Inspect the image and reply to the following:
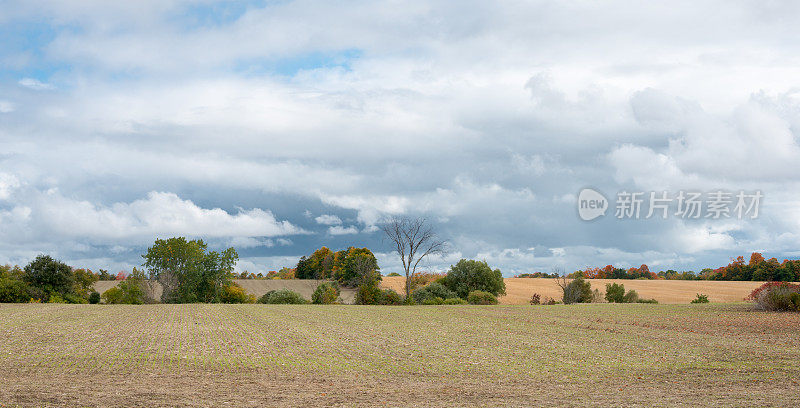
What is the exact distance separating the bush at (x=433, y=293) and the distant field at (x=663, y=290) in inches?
239

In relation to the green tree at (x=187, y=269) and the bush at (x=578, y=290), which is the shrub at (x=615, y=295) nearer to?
the bush at (x=578, y=290)

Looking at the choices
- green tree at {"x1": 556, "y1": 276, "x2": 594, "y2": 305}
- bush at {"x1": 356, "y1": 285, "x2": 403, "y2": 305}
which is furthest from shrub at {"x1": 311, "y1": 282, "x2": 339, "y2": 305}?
green tree at {"x1": 556, "y1": 276, "x2": 594, "y2": 305}

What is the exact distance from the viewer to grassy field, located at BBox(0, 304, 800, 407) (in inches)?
462

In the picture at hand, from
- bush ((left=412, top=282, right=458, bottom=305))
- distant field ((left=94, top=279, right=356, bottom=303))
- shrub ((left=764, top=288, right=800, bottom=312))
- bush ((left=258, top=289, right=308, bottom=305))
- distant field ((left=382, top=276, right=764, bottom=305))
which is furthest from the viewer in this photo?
distant field ((left=94, top=279, right=356, bottom=303))

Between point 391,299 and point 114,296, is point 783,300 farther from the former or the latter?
point 114,296

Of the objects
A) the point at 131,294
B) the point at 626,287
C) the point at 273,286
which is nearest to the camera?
the point at 131,294

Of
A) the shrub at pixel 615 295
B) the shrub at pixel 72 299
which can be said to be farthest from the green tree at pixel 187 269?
the shrub at pixel 615 295

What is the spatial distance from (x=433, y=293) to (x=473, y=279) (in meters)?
5.14

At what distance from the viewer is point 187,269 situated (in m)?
58.9

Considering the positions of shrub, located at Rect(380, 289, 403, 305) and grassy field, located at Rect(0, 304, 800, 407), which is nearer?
grassy field, located at Rect(0, 304, 800, 407)

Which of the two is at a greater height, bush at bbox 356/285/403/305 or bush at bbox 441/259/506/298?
bush at bbox 441/259/506/298

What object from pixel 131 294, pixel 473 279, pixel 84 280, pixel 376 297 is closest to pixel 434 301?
pixel 376 297

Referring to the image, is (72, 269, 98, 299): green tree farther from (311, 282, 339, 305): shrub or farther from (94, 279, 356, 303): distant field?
(311, 282, 339, 305): shrub

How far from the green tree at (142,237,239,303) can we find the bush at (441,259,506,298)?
22.1m
